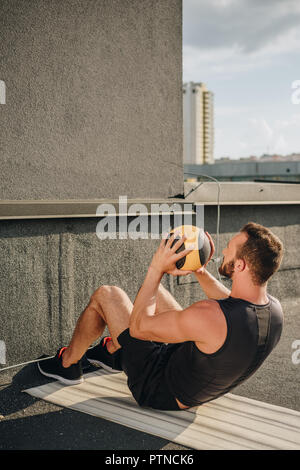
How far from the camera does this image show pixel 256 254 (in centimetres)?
308

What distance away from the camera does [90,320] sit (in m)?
4.12

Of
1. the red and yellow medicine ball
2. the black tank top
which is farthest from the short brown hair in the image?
the red and yellow medicine ball

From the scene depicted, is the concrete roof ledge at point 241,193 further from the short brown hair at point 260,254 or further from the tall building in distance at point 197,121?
the tall building in distance at point 197,121

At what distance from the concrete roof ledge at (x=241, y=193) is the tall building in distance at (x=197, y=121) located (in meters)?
115

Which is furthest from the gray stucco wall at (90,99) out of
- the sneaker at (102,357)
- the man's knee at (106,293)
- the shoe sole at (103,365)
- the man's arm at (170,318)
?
the man's arm at (170,318)

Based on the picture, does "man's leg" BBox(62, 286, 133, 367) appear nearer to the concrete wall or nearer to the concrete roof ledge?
the concrete wall

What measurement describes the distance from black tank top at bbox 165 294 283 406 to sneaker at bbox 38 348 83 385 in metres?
1.20

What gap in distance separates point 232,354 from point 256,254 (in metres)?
0.64

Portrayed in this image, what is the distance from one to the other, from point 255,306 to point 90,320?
5.13 feet

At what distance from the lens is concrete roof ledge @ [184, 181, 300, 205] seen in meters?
6.14

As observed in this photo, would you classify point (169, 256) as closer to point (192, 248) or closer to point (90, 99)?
point (192, 248)

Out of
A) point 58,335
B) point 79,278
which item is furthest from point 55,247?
point 58,335
